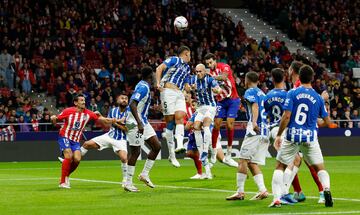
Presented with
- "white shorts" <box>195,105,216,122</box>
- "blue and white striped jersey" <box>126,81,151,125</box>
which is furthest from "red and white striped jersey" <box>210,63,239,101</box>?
"blue and white striped jersey" <box>126,81,151,125</box>

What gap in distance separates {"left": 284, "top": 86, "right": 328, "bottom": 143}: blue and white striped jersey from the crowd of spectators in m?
20.0

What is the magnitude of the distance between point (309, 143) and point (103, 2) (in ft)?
95.8

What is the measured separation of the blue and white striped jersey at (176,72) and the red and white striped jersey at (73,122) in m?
2.18

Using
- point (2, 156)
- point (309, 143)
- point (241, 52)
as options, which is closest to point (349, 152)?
point (241, 52)

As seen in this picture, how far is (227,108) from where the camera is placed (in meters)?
21.8

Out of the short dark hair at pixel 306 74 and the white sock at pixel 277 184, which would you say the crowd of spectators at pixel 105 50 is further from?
the short dark hair at pixel 306 74

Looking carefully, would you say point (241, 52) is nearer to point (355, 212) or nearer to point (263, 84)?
point (263, 84)

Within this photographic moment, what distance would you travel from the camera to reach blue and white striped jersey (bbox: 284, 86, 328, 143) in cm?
1302

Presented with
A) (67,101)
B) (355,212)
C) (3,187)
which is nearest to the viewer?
(355,212)

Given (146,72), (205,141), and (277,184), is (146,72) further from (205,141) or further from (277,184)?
(277,184)

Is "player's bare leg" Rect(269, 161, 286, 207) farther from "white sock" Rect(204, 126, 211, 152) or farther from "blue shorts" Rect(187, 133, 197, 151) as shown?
"blue shorts" Rect(187, 133, 197, 151)

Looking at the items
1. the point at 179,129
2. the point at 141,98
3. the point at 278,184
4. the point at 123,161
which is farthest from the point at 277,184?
the point at 179,129

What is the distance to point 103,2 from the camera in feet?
135

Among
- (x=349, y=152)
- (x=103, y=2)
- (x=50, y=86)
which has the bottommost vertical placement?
(x=349, y=152)
